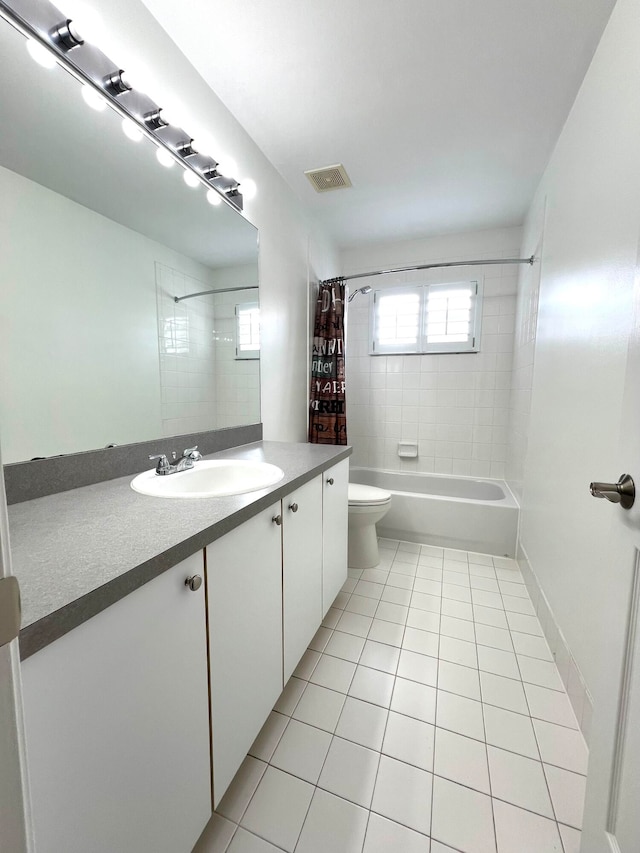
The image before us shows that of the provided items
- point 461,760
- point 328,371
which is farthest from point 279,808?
point 328,371

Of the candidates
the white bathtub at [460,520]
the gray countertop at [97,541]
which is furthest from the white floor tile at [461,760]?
the white bathtub at [460,520]

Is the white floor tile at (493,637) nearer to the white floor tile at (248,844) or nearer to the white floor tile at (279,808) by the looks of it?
the white floor tile at (279,808)

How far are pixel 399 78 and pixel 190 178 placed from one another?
0.99 meters

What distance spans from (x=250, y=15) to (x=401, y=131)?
2.77 ft

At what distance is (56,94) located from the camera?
37.9 inches

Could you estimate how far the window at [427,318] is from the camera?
2.93 metres

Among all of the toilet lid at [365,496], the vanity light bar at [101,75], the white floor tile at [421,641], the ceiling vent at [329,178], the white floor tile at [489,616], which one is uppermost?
the ceiling vent at [329,178]

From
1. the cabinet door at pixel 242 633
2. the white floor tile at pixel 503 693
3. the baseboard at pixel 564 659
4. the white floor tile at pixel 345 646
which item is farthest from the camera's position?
the white floor tile at pixel 345 646

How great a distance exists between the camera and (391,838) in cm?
88

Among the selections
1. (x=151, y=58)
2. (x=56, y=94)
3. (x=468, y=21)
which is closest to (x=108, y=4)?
(x=151, y=58)

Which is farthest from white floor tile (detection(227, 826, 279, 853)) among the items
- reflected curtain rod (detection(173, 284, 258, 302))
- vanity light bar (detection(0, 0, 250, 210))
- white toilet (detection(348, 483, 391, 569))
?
vanity light bar (detection(0, 0, 250, 210))

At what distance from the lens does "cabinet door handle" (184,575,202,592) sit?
2.31ft

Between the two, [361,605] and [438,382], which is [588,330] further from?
[438,382]

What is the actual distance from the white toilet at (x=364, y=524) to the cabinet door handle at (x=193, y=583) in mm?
1427
